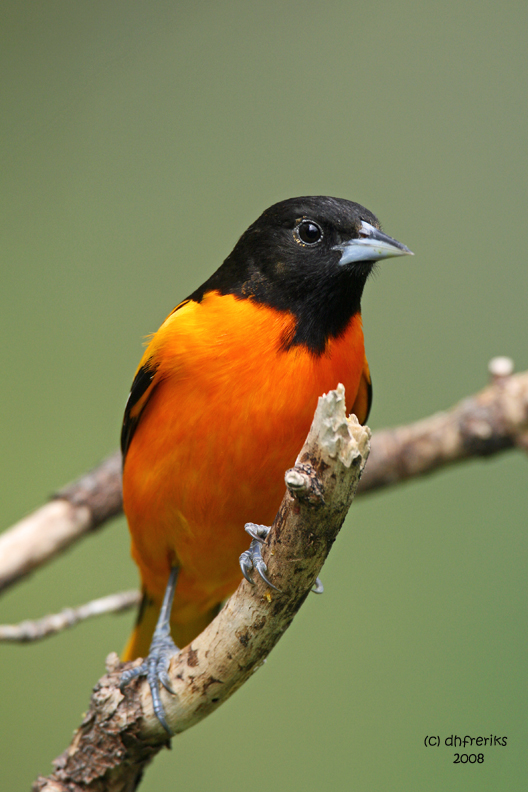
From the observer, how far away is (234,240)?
5910 millimetres

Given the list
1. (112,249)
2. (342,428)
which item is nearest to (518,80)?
(112,249)

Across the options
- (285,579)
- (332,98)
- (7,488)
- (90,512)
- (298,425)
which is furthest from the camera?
(332,98)

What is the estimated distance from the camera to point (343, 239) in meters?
2.81

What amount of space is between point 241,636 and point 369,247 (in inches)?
55.8

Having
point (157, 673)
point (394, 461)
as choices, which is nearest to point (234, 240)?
point (394, 461)

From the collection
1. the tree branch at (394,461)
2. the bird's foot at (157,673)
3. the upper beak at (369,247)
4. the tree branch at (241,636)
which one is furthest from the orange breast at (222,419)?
the tree branch at (394,461)

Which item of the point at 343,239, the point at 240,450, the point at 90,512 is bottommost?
the point at 240,450

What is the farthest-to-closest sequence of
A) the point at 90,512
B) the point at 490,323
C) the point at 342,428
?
the point at 490,323
the point at 90,512
the point at 342,428

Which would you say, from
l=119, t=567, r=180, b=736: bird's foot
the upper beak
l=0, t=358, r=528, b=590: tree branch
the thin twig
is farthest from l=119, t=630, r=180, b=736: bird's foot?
the upper beak

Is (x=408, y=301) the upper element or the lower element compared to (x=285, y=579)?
upper

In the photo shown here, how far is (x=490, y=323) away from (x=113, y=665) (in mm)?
3765

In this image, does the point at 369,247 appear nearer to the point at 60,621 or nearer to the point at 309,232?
the point at 309,232

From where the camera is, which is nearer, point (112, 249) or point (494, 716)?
point (494, 716)

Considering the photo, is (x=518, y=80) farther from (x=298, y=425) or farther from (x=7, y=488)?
(x=7, y=488)
